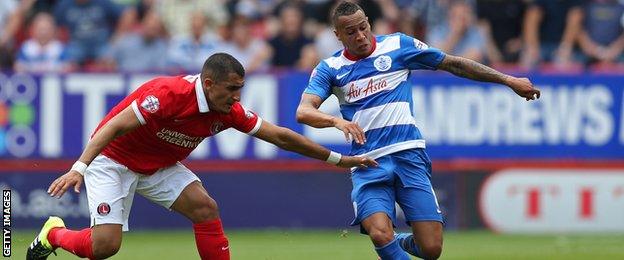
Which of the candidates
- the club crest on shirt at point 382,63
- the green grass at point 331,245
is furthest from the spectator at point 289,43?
the club crest on shirt at point 382,63

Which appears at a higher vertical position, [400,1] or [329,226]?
[400,1]

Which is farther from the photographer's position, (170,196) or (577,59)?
(577,59)

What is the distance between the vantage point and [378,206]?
1177 centimetres

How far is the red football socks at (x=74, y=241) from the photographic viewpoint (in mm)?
11883

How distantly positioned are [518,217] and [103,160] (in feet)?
29.4

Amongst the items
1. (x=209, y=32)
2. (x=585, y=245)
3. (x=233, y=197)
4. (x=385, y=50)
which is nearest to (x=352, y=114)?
(x=385, y=50)

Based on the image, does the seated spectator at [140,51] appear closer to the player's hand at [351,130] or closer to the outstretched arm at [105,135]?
the outstretched arm at [105,135]

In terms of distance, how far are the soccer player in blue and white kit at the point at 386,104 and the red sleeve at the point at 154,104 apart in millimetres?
1166

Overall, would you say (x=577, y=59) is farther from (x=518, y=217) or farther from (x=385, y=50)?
(x=385, y=50)

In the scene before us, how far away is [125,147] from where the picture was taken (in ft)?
39.3

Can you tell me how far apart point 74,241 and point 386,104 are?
9.70 ft

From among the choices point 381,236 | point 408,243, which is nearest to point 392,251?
point 381,236

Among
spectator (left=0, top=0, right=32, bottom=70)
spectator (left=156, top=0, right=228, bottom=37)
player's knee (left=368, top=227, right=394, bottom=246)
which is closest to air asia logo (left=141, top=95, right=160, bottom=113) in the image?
player's knee (left=368, top=227, right=394, bottom=246)

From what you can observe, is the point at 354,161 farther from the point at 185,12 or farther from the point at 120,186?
the point at 185,12
